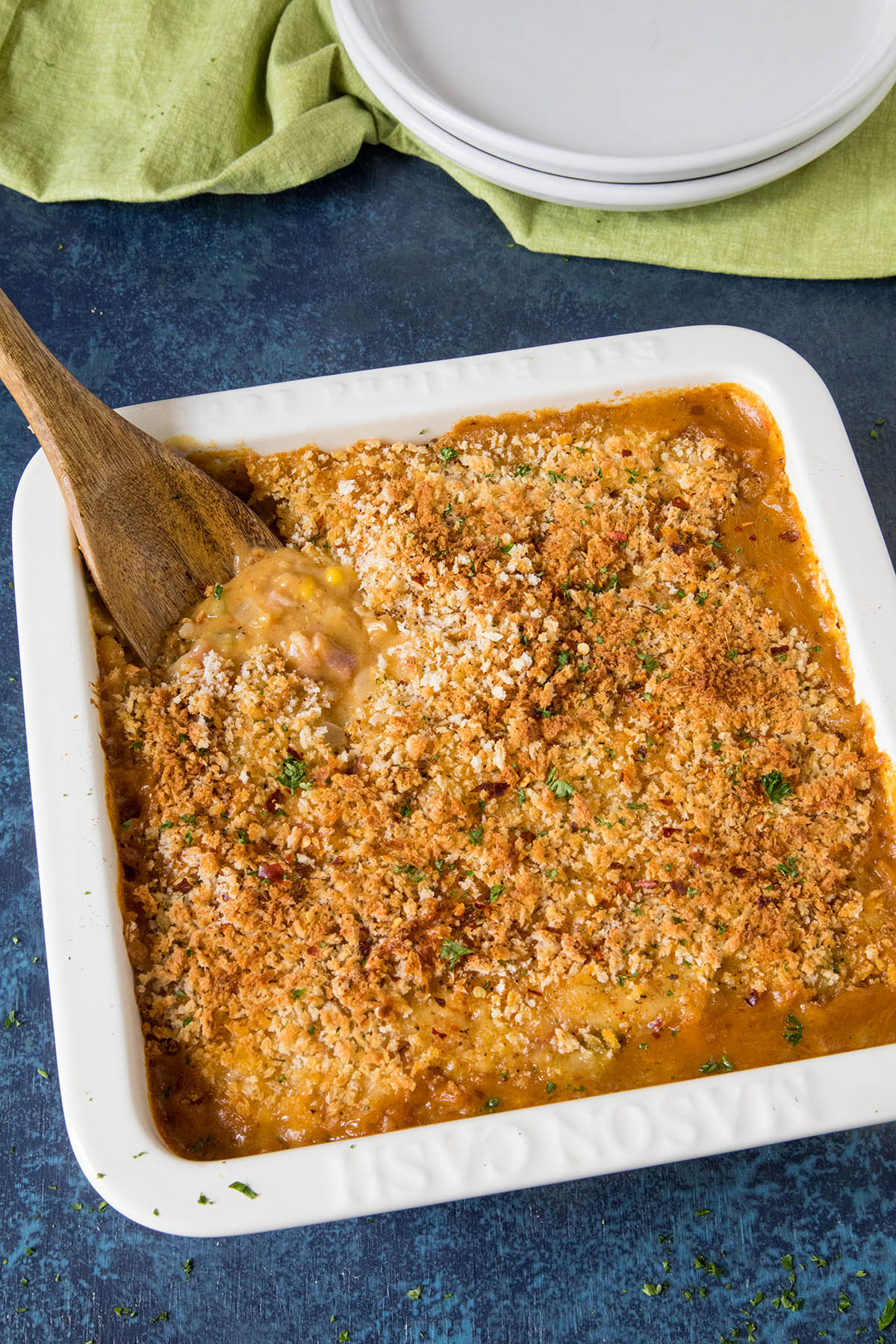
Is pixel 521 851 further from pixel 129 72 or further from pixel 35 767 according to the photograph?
pixel 129 72

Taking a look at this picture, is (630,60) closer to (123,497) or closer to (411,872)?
(123,497)

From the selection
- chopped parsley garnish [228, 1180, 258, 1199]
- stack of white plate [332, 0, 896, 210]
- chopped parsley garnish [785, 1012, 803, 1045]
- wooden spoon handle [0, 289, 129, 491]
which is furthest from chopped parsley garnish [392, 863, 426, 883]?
stack of white plate [332, 0, 896, 210]

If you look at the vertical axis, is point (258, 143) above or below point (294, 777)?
above

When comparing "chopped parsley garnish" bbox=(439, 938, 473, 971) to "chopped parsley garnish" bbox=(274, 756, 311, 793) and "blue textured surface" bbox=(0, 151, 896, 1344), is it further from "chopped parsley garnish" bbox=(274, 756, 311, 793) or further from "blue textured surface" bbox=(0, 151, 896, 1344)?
"blue textured surface" bbox=(0, 151, 896, 1344)

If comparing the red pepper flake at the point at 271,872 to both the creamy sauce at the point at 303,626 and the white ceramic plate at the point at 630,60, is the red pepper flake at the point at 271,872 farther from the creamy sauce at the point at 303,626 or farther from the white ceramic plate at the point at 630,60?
the white ceramic plate at the point at 630,60

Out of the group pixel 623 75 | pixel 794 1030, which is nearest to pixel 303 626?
pixel 794 1030

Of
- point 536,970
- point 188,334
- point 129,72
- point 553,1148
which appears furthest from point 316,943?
point 129,72
